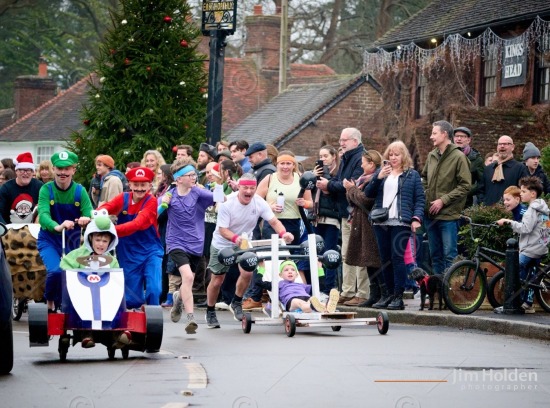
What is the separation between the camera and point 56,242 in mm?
14453

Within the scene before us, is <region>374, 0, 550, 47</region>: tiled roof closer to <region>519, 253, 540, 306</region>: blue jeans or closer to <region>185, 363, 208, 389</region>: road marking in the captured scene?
<region>519, 253, 540, 306</region>: blue jeans

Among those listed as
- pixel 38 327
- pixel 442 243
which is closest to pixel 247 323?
pixel 38 327

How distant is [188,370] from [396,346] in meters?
2.75

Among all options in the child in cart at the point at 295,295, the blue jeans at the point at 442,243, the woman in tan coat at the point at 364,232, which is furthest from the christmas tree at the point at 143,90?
the child in cart at the point at 295,295

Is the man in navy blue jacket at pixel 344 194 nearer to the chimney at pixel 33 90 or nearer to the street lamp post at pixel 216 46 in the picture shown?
the street lamp post at pixel 216 46

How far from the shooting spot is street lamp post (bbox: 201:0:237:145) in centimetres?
2236

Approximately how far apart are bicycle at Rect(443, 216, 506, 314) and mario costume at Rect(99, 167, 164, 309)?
4139 mm

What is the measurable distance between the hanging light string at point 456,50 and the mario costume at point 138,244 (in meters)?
18.1

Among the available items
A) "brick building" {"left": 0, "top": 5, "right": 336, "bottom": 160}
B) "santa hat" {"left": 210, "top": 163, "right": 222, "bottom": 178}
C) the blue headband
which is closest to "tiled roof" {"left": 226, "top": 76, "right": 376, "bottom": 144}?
"brick building" {"left": 0, "top": 5, "right": 336, "bottom": 160}

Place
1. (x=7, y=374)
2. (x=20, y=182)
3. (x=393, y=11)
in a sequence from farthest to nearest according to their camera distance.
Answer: (x=393, y=11) → (x=20, y=182) → (x=7, y=374)

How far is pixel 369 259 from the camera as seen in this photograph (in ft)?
59.4

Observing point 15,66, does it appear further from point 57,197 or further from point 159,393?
point 159,393

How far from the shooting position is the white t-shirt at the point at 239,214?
53.3 feet

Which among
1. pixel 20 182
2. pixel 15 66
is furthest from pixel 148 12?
pixel 15 66
